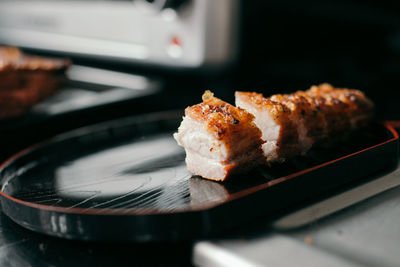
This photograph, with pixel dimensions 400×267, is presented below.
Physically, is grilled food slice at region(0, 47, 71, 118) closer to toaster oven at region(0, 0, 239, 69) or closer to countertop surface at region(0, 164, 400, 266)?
toaster oven at region(0, 0, 239, 69)

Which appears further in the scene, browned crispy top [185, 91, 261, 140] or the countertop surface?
browned crispy top [185, 91, 261, 140]

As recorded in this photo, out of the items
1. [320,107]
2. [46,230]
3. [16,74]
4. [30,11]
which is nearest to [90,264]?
[46,230]

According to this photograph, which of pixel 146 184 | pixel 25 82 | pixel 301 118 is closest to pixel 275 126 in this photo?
pixel 301 118

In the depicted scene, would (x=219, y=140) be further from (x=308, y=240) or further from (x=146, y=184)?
(x=308, y=240)

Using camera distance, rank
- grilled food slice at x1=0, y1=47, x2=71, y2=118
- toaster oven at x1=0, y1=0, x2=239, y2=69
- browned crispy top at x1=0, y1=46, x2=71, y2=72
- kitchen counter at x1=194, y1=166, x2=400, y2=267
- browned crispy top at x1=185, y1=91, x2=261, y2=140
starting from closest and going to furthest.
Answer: kitchen counter at x1=194, y1=166, x2=400, y2=267
browned crispy top at x1=185, y1=91, x2=261, y2=140
grilled food slice at x1=0, y1=47, x2=71, y2=118
browned crispy top at x1=0, y1=46, x2=71, y2=72
toaster oven at x1=0, y1=0, x2=239, y2=69

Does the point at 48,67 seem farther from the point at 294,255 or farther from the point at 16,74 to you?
the point at 294,255

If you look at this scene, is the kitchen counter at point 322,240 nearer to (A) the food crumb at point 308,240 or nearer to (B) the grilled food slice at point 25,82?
(A) the food crumb at point 308,240

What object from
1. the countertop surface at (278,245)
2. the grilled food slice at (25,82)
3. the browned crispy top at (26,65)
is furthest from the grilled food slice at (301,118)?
the browned crispy top at (26,65)

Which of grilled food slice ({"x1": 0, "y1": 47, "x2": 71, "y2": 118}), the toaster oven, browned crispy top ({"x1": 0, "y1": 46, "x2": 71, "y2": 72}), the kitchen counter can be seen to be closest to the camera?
the kitchen counter

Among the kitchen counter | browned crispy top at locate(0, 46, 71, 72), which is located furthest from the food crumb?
browned crispy top at locate(0, 46, 71, 72)
